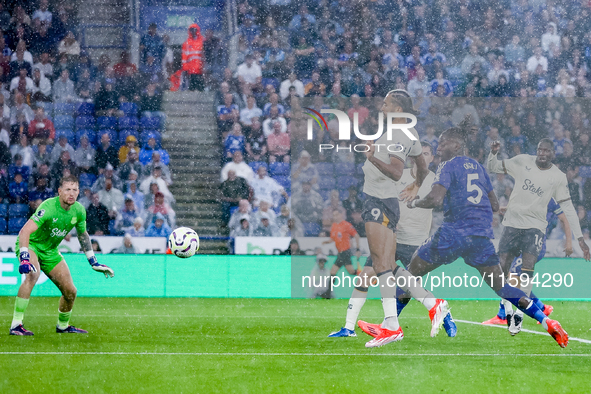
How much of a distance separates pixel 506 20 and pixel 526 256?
35.7 ft

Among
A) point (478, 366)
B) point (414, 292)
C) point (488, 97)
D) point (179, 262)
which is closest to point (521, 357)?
point (478, 366)

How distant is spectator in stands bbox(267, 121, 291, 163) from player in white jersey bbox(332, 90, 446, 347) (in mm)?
7656

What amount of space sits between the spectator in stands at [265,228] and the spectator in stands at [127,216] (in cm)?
232

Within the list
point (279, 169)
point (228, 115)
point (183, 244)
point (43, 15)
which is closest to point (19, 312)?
point (183, 244)

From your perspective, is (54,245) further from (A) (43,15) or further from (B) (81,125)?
(A) (43,15)

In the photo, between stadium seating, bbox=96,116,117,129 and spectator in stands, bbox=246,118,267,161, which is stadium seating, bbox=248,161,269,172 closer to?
spectator in stands, bbox=246,118,267,161

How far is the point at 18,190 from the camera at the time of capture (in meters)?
14.6

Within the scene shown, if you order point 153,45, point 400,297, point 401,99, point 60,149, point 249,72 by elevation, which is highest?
point 153,45

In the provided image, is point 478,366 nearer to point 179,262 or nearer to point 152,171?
point 179,262

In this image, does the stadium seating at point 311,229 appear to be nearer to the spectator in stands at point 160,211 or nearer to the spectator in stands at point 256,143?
the spectator in stands at point 256,143

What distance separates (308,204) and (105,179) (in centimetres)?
404

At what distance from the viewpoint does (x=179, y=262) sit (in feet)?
43.0

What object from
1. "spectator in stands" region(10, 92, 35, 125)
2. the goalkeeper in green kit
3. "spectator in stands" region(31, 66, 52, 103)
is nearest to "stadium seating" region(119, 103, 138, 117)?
"spectator in stands" region(31, 66, 52, 103)

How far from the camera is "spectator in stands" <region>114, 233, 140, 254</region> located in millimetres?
13406
